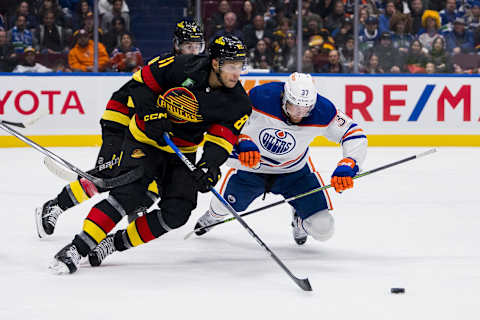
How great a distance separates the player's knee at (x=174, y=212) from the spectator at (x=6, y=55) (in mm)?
5315

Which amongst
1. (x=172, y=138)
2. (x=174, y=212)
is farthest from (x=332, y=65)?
(x=174, y=212)

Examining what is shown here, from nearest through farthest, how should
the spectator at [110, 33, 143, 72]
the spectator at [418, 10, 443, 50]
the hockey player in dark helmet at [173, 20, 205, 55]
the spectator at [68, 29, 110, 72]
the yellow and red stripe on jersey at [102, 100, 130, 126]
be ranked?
1. the yellow and red stripe on jersey at [102, 100, 130, 126]
2. the hockey player in dark helmet at [173, 20, 205, 55]
3. the spectator at [68, 29, 110, 72]
4. the spectator at [110, 33, 143, 72]
5. the spectator at [418, 10, 443, 50]

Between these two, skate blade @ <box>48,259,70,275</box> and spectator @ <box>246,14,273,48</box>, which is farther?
spectator @ <box>246,14,273,48</box>

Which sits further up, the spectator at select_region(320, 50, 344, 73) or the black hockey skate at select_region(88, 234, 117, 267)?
the spectator at select_region(320, 50, 344, 73)

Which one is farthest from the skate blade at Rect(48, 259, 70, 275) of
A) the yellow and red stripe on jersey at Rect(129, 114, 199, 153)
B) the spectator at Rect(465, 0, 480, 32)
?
the spectator at Rect(465, 0, 480, 32)

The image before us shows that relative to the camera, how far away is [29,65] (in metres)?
8.16

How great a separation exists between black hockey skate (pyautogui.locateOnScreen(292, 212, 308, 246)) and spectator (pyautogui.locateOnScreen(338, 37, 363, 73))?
466 centimetres

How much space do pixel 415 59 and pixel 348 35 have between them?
75 cm

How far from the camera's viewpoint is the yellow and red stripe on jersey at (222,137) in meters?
3.42

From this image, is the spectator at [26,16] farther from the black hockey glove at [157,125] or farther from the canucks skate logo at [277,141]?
the black hockey glove at [157,125]

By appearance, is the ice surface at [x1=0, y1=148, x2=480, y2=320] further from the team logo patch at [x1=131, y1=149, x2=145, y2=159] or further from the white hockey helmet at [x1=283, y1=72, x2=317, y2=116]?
the white hockey helmet at [x1=283, y1=72, x2=317, y2=116]

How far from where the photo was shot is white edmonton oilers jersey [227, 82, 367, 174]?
376 cm

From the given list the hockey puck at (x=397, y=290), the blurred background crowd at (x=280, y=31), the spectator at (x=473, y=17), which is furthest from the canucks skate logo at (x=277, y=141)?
the spectator at (x=473, y=17)

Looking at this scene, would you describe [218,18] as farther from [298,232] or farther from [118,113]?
[298,232]
